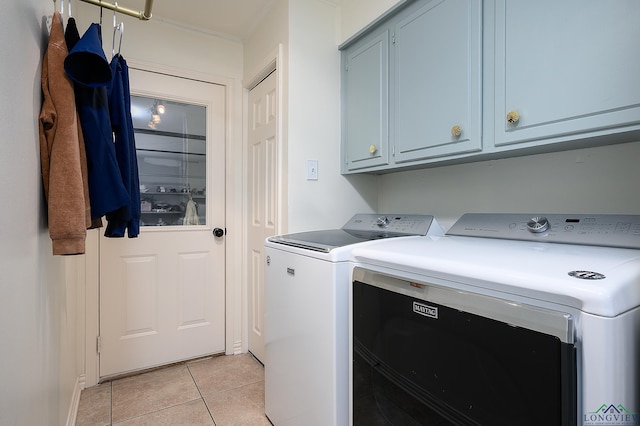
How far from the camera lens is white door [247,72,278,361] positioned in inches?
83.9

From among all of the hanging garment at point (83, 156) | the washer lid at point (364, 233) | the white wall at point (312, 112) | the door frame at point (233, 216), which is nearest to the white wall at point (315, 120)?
the white wall at point (312, 112)

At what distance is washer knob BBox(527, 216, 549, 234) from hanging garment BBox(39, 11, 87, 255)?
1.58 metres

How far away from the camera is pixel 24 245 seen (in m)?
0.94

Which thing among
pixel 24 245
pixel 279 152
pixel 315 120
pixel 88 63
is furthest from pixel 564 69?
pixel 24 245

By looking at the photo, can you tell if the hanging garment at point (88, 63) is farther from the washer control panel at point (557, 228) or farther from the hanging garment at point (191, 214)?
the washer control panel at point (557, 228)

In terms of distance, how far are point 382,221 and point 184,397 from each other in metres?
1.55

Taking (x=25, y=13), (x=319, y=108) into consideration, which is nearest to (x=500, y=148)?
(x=319, y=108)

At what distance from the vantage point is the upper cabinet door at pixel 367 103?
1758mm

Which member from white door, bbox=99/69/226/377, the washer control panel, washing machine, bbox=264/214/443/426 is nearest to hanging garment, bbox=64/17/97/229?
washing machine, bbox=264/214/443/426

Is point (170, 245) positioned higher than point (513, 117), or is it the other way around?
point (513, 117)

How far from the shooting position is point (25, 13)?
0.97m

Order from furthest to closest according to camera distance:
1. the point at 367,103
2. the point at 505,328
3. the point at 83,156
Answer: the point at 367,103 < the point at 83,156 < the point at 505,328

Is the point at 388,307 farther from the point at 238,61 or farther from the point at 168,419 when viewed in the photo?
the point at 238,61

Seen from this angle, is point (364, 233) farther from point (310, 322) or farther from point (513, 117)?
point (513, 117)
